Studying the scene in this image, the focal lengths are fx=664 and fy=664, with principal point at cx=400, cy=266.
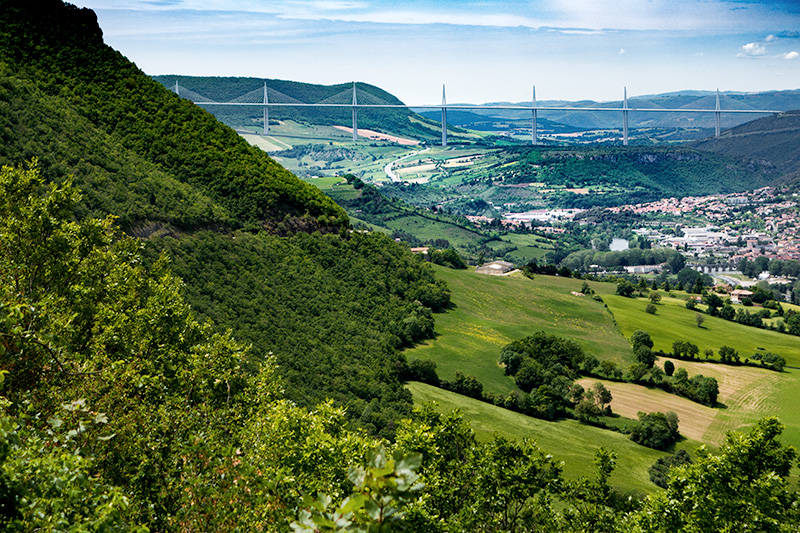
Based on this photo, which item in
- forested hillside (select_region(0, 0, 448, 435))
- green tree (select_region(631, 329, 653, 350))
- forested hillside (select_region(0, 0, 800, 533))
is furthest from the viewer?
green tree (select_region(631, 329, 653, 350))

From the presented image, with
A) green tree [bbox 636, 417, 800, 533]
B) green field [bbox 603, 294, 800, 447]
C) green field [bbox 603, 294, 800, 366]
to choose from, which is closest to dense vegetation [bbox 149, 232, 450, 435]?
green tree [bbox 636, 417, 800, 533]

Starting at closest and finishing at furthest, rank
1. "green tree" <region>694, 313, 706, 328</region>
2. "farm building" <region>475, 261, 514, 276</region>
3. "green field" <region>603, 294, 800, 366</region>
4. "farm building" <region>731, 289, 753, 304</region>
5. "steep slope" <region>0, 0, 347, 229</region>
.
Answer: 1. "steep slope" <region>0, 0, 347, 229</region>
2. "green field" <region>603, 294, 800, 366</region>
3. "green tree" <region>694, 313, 706, 328</region>
4. "farm building" <region>475, 261, 514, 276</region>
5. "farm building" <region>731, 289, 753, 304</region>

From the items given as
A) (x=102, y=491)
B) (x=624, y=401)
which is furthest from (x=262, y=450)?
(x=624, y=401)

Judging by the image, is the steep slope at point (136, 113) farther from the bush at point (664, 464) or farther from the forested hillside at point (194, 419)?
the bush at point (664, 464)

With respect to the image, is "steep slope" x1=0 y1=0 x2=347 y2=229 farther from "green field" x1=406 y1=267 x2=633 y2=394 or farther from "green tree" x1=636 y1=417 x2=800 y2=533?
"green tree" x1=636 y1=417 x2=800 y2=533

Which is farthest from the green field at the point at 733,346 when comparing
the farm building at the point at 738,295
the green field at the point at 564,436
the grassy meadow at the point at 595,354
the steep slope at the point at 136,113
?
the steep slope at the point at 136,113

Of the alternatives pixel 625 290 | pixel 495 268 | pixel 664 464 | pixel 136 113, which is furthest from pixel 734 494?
pixel 495 268

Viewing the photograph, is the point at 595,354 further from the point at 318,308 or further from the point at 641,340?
the point at 318,308
